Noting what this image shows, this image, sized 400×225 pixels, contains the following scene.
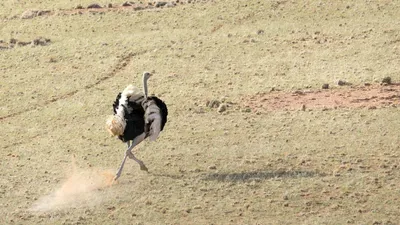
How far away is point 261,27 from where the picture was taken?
122 ft

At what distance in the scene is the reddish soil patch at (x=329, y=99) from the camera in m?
27.3

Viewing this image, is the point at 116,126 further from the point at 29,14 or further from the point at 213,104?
the point at 29,14

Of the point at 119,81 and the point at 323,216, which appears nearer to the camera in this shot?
the point at 323,216

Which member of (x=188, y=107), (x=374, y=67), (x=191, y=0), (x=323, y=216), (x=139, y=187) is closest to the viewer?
(x=323, y=216)

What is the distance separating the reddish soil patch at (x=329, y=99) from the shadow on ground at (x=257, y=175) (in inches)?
207

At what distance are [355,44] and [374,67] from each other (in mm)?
3163

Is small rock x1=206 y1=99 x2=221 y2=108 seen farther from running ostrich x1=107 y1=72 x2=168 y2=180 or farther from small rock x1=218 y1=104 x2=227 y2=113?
running ostrich x1=107 y1=72 x2=168 y2=180

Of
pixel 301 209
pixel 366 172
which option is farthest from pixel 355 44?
pixel 301 209

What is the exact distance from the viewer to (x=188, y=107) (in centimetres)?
2784

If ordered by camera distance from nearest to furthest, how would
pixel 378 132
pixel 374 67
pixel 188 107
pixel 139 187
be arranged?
1. pixel 139 187
2. pixel 378 132
3. pixel 188 107
4. pixel 374 67

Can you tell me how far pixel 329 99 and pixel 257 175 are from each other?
21.9 ft

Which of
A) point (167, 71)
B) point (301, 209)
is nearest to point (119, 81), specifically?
point (167, 71)

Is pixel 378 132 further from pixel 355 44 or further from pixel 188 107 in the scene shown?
pixel 355 44

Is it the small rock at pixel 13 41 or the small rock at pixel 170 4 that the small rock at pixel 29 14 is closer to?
the small rock at pixel 13 41
